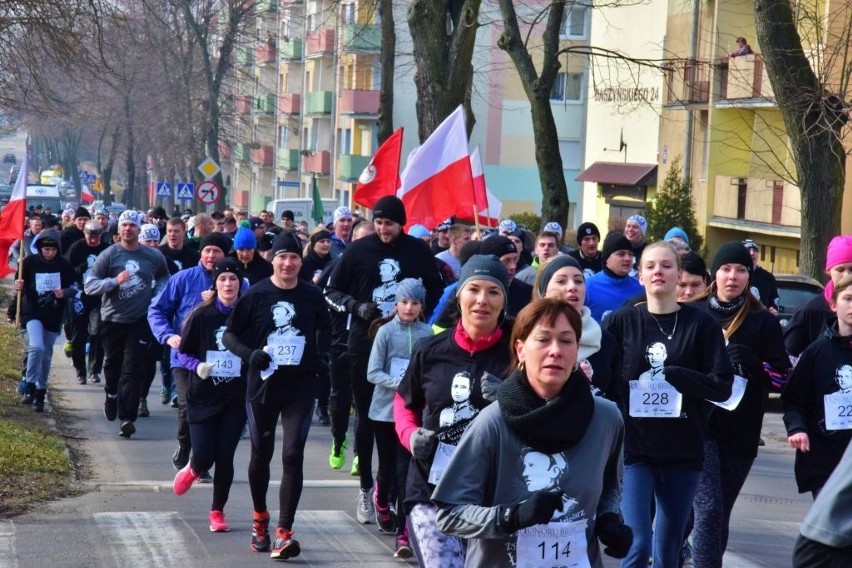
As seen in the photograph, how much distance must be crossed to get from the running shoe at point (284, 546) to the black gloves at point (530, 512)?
426cm

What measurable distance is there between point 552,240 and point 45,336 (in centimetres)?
591

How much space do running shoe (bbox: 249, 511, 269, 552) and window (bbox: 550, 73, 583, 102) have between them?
54.1 m

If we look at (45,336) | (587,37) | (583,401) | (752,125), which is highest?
(587,37)

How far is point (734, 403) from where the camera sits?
24.1 feet

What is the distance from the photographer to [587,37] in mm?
61781

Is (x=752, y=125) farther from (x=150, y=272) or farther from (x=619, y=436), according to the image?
(x=619, y=436)

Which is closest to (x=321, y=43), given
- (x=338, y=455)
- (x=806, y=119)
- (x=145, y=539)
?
(x=806, y=119)

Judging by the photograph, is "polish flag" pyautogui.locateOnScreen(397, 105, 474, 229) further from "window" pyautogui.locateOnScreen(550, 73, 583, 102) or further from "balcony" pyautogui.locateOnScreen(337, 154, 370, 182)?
"balcony" pyautogui.locateOnScreen(337, 154, 370, 182)

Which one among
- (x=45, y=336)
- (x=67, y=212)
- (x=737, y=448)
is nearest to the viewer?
(x=737, y=448)


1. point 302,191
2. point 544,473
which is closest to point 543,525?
point 544,473

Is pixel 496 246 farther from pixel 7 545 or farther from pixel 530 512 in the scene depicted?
pixel 530 512

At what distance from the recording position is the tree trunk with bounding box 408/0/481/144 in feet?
74.6

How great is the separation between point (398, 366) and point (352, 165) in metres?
62.7

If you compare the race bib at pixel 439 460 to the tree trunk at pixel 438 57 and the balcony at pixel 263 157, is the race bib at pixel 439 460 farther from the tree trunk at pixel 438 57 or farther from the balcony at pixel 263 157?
the balcony at pixel 263 157
